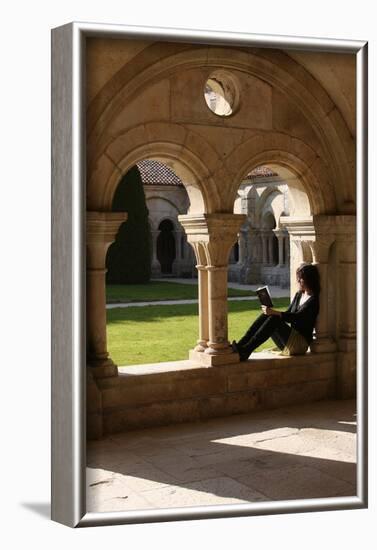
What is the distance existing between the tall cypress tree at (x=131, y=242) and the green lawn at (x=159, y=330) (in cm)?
578

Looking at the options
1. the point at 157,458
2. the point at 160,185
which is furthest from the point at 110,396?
the point at 160,185

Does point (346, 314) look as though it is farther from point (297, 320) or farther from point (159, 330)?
point (159, 330)

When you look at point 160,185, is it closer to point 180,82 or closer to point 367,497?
point 180,82

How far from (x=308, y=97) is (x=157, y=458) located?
3417 millimetres

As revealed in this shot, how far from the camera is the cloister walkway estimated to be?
464 centimetres

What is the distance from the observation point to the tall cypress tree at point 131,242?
21406 mm

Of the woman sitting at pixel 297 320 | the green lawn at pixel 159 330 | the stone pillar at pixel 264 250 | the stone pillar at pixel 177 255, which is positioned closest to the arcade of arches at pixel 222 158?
the woman sitting at pixel 297 320

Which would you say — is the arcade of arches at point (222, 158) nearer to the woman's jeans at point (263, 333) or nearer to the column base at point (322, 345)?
the column base at point (322, 345)

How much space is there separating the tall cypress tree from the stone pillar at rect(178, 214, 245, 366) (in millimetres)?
14844

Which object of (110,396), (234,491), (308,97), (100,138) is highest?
(308,97)

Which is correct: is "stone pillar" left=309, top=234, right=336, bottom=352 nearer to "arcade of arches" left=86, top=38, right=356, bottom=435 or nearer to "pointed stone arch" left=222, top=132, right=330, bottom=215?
"arcade of arches" left=86, top=38, right=356, bottom=435

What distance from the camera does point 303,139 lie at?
6.86 m

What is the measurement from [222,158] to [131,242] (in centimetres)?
1519

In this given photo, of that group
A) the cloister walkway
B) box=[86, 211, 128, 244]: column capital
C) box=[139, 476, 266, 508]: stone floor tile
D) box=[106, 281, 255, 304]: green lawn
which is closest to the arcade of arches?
box=[86, 211, 128, 244]: column capital
